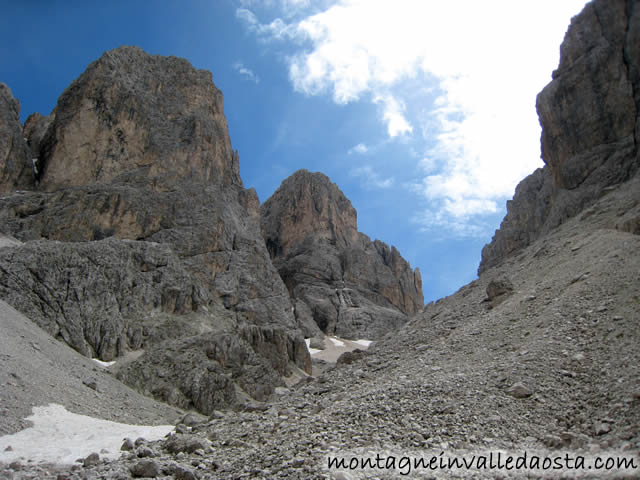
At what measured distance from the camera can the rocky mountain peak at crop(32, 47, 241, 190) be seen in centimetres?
6631

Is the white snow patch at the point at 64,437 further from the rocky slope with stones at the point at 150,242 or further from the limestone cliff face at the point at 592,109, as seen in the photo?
the limestone cliff face at the point at 592,109

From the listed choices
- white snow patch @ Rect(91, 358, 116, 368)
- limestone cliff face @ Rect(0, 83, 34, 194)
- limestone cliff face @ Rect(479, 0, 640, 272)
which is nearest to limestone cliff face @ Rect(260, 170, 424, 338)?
limestone cliff face @ Rect(0, 83, 34, 194)

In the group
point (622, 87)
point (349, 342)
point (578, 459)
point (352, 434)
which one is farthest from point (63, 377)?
point (349, 342)

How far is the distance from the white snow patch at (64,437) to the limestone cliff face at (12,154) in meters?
55.7

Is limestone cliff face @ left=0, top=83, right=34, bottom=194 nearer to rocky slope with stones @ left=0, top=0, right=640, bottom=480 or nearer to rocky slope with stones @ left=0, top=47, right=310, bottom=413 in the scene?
rocky slope with stones @ left=0, top=47, right=310, bottom=413

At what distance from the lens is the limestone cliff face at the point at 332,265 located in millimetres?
92125

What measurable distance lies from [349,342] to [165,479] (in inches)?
3122

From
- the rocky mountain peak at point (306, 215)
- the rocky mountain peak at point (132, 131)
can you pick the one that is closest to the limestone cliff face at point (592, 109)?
the rocky mountain peak at point (132, 131)

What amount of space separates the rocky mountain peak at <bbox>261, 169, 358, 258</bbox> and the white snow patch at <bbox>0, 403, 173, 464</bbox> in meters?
95.7

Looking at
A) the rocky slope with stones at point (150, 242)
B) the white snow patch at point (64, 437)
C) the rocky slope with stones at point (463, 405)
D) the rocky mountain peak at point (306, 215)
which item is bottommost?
the white snow patch at point (64, 437)

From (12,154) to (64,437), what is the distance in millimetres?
62958

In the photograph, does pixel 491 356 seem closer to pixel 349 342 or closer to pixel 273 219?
pixel 349 342

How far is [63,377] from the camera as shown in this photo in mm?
21891

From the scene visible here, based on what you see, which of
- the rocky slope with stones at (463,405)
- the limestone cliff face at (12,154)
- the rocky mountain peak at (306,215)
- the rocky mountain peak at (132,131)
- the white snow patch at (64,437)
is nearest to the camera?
the rocky slope with stones at (463,405)
